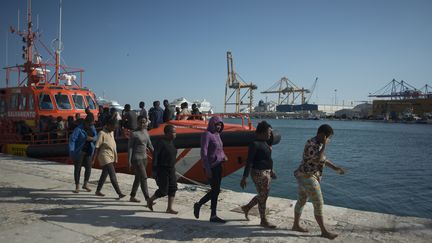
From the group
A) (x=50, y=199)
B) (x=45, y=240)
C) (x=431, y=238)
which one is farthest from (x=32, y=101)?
(x=431, y=238)

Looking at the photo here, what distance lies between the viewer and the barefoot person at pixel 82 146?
642 centimetres

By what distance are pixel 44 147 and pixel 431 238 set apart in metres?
10.6

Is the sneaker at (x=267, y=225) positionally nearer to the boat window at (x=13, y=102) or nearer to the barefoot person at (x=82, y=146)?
the barefoot person at (x=82, y=146)

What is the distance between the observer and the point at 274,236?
14.0 ft

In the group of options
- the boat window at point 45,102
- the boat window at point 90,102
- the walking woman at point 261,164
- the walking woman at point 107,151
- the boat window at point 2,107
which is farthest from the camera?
the boat window at point 2,107

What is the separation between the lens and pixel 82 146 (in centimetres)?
651

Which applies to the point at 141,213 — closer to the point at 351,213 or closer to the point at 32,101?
the point at 351,213

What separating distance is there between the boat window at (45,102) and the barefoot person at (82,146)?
5.58m

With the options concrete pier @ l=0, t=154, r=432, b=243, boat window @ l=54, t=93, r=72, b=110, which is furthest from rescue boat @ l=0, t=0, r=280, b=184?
concrete pier @ l=0, t=154, r=432, b=243

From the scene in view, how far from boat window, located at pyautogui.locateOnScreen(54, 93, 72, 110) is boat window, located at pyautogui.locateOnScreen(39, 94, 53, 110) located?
0.22m

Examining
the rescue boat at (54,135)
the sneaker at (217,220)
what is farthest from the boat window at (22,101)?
the sneaker at (217,220)

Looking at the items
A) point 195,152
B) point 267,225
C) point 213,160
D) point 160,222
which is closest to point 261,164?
point 213,160

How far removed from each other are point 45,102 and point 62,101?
0.52 m

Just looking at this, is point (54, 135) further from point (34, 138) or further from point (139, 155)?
point (139, 155)
